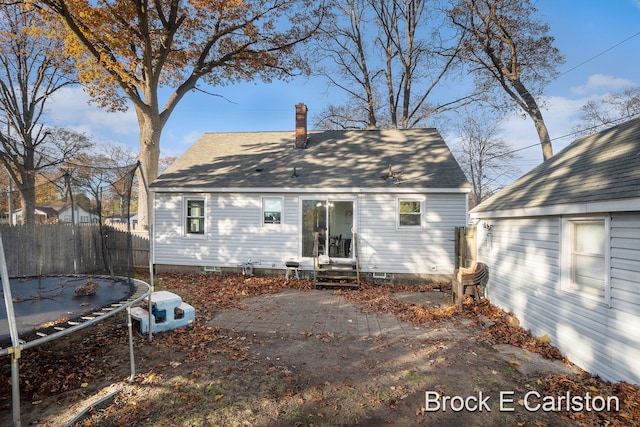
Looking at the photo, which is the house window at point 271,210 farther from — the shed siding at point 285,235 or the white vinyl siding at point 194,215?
the white vinyl siding at point 194,215

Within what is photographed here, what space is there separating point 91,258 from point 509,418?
12.1 metres

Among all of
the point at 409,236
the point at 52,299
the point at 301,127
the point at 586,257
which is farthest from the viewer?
the point at 301,127

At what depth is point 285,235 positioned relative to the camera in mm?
10070

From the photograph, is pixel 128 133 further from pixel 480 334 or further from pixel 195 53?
pixel 480 334

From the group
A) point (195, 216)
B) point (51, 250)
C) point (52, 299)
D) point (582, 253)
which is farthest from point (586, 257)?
point (51, 250)

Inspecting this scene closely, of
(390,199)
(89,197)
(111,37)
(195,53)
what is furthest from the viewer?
(195,53)

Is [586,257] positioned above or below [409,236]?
above

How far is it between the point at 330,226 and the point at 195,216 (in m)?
4.96

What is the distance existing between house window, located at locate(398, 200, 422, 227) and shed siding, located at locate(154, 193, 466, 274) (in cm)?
18

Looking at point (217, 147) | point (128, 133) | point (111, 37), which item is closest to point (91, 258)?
point (217, 147)

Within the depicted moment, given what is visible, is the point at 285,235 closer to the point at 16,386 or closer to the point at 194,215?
the point at 194,215

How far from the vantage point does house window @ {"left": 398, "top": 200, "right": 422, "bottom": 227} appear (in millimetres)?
9547

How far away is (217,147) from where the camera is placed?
13.1 metres

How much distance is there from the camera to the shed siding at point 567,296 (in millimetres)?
3424
